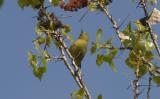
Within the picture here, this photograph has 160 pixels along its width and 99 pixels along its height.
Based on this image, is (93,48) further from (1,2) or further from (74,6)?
(1,2)

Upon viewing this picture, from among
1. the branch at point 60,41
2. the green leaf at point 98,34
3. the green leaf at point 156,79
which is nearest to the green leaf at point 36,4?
the branch at point 60,41

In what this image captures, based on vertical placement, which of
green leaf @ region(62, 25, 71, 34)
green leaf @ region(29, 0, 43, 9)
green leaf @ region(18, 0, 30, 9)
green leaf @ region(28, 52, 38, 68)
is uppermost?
green leaf @ region(29, 0, 43, 9)

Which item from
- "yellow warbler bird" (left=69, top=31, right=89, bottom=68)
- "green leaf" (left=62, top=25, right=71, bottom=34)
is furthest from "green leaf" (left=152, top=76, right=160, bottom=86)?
"green leaf" (left=62, top=25, right=71, bottom=34)

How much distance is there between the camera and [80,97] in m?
4.23

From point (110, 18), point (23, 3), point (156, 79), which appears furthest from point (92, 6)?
point (156, 79)

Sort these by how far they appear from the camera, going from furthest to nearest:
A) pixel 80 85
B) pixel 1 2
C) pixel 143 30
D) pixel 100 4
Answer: pixel 100 4, pixel 143 30, pixel 1 2, pixel 80 85

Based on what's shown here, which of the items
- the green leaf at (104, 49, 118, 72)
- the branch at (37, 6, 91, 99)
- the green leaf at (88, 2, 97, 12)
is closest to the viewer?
the branch at (37, 6, 91, 99)

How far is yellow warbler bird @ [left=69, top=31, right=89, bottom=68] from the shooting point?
4574 millimetres

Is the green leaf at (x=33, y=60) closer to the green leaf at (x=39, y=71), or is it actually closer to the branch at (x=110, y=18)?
the green leaf at (x=39, y=71)

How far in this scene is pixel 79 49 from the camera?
15.1 ft

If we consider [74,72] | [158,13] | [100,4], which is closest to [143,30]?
[158,13]

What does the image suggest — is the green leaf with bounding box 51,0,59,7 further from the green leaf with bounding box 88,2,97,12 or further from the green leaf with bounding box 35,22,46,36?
the green leaf with bounding box 88,2,97,12

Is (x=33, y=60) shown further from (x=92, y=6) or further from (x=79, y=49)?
(x=92, y=6)

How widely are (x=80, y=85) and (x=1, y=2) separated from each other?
91 cm
